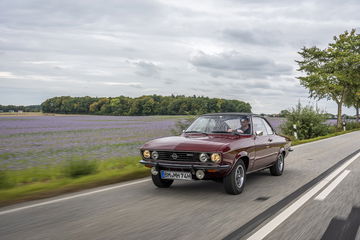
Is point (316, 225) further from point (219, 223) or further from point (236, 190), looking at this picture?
point (236, 190)

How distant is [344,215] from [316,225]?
0.76 meters

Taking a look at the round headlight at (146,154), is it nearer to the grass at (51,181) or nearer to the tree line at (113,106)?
the grass at (51,181)

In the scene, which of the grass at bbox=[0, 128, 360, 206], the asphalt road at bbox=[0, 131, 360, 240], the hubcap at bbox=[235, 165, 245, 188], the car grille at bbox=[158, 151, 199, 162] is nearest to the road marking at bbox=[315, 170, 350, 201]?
the asphalt road at bbox=[0, 131, 360, 240]

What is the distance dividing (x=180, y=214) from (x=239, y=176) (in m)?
1.89

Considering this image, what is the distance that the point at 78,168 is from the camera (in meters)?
8.78

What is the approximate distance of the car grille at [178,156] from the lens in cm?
607

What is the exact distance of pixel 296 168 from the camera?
32.7 feet

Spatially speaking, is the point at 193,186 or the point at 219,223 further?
the point at 193,186

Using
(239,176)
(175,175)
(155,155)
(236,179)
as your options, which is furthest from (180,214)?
(239,176)

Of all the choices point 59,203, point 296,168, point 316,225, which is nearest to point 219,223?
point 316,225

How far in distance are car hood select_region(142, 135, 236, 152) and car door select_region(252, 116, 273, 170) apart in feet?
2.72

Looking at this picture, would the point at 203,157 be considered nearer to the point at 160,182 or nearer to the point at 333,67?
the point at 160,182

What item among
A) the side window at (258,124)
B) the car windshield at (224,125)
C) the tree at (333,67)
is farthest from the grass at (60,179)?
the tree at (333,67)

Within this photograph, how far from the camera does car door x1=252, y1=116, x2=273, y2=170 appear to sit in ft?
24.1
